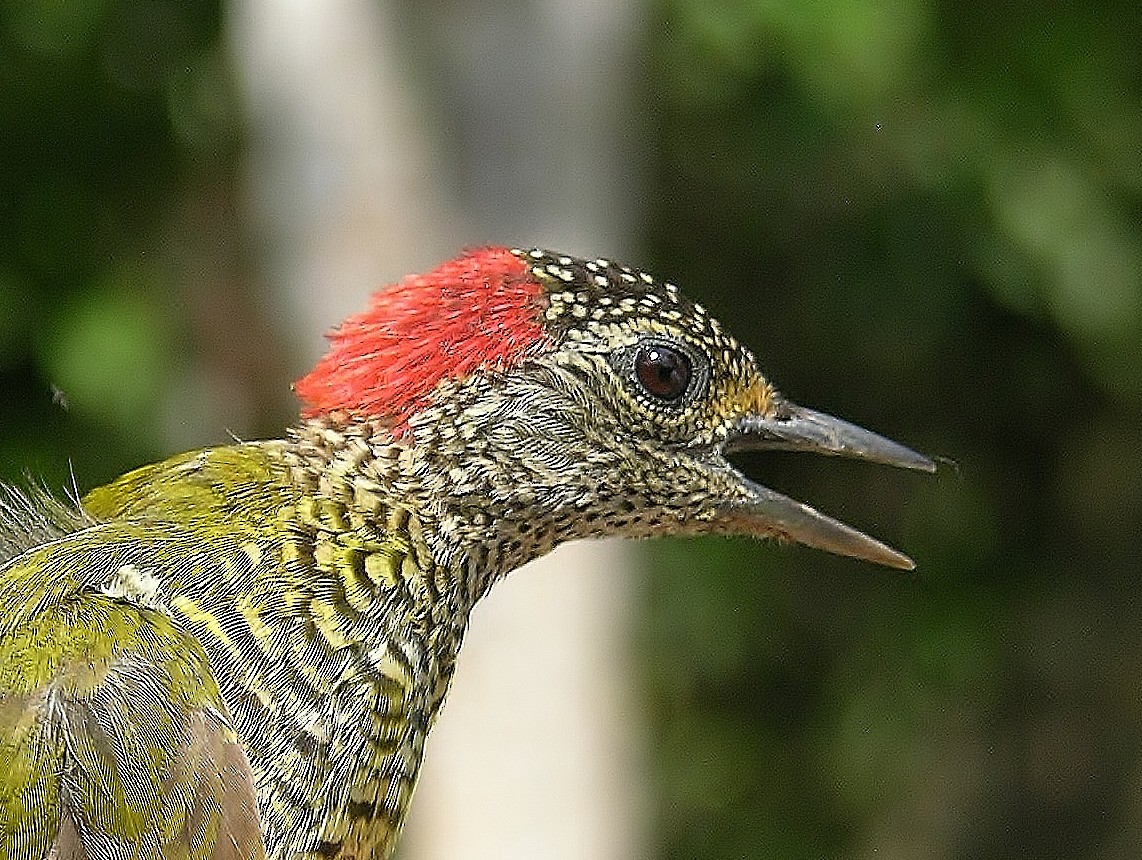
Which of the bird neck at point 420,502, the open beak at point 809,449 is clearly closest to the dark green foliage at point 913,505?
the open beak at point 809,449

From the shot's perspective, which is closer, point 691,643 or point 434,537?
point 434,537

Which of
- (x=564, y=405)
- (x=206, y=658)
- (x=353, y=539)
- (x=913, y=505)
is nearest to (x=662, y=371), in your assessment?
(x=564, y=405)

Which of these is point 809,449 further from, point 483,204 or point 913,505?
point 913,505

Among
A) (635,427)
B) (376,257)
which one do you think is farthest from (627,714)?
(635,427)

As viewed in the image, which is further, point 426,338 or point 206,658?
point 426,338

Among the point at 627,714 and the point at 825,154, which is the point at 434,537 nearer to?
the point at 627,714

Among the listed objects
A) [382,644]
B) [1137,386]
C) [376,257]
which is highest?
[382,644]

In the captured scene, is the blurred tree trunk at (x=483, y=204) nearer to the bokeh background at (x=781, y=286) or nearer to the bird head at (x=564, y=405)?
the bokeh background at (x=781, y=286)

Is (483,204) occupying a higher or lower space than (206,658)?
lower
